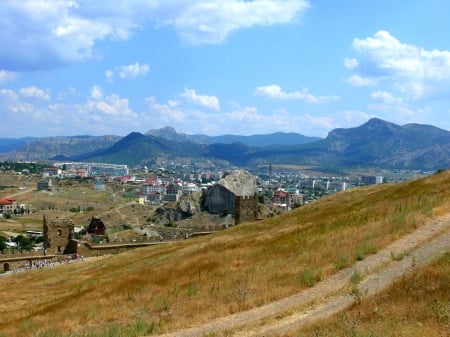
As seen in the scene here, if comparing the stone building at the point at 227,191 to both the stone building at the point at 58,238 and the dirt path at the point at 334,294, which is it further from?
the dirt path at the point at 334,294

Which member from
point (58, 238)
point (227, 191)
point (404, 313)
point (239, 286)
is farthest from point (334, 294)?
point (227, 191)

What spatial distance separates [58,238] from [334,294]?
5791 centimetres

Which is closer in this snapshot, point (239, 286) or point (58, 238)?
point (239, 286)

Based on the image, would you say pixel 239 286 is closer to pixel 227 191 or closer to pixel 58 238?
pixel 58 238

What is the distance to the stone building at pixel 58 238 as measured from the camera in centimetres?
7056

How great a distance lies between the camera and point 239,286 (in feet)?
82.4

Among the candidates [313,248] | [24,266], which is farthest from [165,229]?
[313,248]

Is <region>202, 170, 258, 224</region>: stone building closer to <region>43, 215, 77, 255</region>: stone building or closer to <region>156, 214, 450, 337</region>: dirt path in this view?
<region>43, 215, 77, 255</region>: stone building

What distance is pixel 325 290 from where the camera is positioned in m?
21.7

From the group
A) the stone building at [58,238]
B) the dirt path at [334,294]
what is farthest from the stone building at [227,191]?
the dirt path at [334,294]

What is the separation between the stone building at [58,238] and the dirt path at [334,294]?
176 feet

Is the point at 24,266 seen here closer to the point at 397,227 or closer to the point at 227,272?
the point at 227,272

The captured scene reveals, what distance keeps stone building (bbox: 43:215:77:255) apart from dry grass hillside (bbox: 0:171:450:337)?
2839 cm

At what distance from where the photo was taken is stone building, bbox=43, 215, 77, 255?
70562 mm
